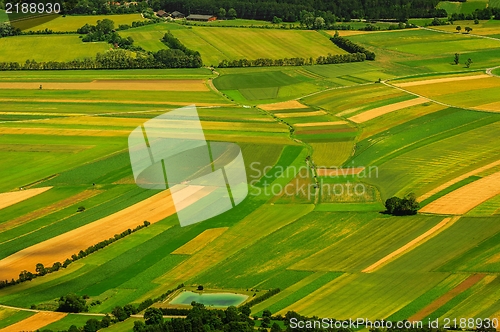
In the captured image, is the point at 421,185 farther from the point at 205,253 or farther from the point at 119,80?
the point at 119,80

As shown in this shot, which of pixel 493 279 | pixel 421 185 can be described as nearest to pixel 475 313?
pixel 493 279

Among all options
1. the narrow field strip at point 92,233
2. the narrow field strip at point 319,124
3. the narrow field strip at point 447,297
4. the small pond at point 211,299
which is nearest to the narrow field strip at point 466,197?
the narrow field strip at point 447,297

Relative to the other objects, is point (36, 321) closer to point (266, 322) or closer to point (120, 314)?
point (120, 314)

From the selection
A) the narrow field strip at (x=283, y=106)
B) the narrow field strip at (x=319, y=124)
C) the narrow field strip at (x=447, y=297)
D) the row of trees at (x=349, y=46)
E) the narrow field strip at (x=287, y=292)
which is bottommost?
the narrow field strip at (x=287, y=292)

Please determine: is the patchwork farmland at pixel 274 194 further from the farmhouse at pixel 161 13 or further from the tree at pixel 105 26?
the farmhouse at pixel 161 13

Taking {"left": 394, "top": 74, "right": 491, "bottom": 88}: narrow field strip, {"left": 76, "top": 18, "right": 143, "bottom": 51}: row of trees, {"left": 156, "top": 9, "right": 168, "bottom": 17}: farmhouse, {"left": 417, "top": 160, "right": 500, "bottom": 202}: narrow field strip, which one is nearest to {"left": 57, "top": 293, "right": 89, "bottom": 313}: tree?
{"left": 417, "top": 160, "right": 500, "bottom": 202}: narrow field strip
